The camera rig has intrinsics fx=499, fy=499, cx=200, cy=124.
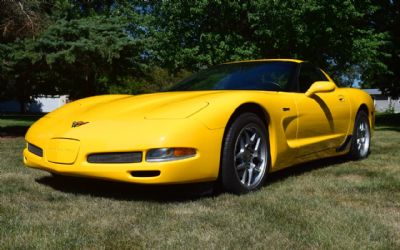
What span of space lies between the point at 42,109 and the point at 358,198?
53.6 meters

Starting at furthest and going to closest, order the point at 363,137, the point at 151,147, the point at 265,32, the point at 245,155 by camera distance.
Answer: the point at 265,32 < the point at 363,137 < the point at 245,155 < the point at 151,147

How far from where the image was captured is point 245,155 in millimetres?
4176

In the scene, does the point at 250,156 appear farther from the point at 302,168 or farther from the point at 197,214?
the point at 302,168

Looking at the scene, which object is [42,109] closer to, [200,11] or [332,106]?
[200,11]

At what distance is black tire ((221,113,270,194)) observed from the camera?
3902 millimetres

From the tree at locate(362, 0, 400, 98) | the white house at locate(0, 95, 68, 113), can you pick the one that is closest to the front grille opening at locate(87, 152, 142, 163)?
the tree at locate(362, 0, 400, 98)

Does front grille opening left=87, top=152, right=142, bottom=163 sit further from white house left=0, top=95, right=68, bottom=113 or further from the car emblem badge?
white house left=0, top=95, right=68, bottom=113

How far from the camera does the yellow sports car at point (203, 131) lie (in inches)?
143

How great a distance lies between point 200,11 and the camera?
1856 cm

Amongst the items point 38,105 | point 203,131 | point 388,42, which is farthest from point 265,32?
point 38,105

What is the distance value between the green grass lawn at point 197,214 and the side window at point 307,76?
3.33 feet

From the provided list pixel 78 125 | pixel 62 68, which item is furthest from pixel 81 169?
pixel 62 68

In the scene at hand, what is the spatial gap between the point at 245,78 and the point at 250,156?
38.9 inches

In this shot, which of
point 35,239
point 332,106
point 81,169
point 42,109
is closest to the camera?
point 35,239
